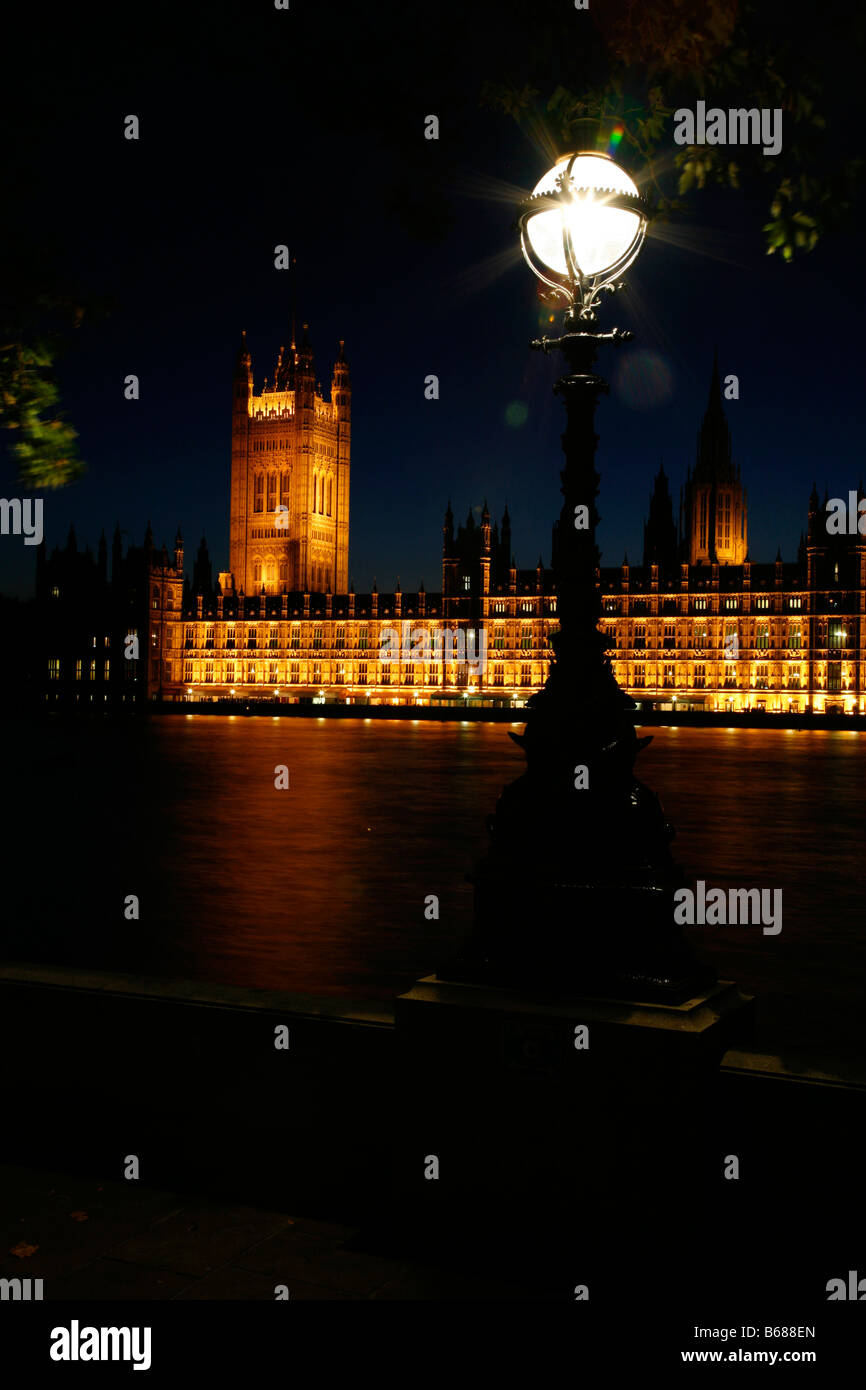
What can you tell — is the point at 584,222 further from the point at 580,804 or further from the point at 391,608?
the point at 391,608

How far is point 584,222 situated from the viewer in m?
4.42

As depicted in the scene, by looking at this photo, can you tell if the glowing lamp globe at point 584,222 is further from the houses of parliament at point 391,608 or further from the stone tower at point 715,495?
the stone tower at point 715,495

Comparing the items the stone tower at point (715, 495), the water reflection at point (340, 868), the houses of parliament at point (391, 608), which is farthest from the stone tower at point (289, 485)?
the water reflection at point (340, 868)

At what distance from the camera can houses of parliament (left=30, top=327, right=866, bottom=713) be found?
347ft

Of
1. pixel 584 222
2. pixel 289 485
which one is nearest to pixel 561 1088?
pixel 584 222

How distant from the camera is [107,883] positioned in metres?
13.4

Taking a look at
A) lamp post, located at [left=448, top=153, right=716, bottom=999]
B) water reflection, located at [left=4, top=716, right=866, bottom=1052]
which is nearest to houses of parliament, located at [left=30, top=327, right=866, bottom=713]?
water reflection, located at [left=4, top=716, right=866, bottom=1052]

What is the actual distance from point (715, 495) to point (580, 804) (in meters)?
133

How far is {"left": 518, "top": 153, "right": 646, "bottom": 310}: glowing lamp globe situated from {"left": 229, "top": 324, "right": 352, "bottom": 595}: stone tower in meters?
134

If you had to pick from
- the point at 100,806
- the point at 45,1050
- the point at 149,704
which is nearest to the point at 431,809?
the point at 100,806

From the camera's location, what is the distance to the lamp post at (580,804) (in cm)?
436

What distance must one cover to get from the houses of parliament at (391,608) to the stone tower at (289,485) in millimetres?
232
